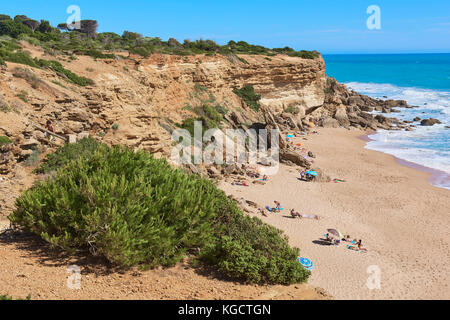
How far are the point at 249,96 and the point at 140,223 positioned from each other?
1292 inches

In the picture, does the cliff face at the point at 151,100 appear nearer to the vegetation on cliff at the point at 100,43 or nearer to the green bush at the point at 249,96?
the green bush at the point at 249,96

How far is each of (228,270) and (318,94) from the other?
42.7 m

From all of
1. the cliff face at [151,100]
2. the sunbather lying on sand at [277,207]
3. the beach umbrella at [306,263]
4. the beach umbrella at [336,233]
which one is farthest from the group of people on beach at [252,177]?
the beach umbrella at [306,263]

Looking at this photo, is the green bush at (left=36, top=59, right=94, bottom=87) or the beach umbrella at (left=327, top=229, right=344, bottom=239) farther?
the green bush at (left=36, top=59, right=94, bottom=87)

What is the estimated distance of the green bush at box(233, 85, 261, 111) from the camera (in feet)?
128

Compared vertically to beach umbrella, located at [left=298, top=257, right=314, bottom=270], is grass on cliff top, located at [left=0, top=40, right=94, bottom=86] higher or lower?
higher

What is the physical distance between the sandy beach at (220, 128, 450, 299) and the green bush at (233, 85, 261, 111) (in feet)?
Answer: 40.1

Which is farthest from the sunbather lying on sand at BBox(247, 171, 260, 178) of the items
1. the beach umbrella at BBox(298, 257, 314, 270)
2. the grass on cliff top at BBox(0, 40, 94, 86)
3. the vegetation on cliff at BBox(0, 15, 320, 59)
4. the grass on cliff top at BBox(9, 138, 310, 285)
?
the vegetation on cliff at BBox(0, 15, 320, 59)

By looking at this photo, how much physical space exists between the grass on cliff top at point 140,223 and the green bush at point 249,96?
29.6 meters

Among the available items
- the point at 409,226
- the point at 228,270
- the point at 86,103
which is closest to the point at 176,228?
the point at 228,270

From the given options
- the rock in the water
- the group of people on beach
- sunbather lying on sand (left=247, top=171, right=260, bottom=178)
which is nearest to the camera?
the group of people on beach

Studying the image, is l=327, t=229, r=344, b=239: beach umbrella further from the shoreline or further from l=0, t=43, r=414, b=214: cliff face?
the shoreline

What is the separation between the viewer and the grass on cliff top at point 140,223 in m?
8.11
